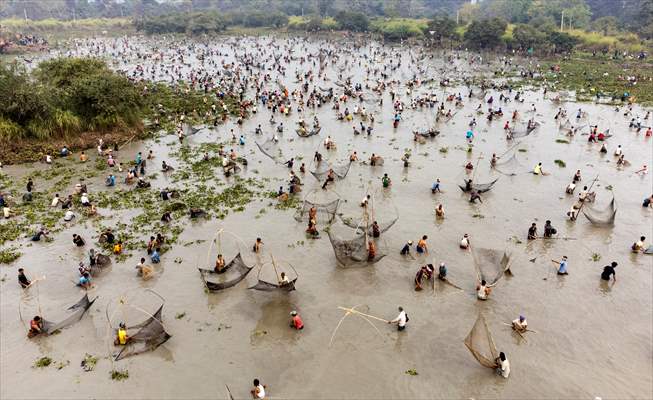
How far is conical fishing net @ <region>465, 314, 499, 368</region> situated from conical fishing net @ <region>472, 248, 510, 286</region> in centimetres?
371

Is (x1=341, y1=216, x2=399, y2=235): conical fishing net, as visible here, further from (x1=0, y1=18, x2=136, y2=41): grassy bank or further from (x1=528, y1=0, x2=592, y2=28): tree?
(x1=0, y1=18, x2=136, y2=41): grassy bank

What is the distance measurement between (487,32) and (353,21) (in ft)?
129

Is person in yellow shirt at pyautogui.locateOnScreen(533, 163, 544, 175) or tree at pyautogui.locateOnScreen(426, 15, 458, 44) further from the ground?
tree at pyautogui.locateOnScreen(426, 15, 458, 44)

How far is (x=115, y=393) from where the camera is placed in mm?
12609

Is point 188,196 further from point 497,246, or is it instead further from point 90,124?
point 497,246

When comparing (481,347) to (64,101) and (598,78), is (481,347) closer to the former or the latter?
(64,101)

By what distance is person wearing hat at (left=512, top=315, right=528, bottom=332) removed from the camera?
1459 centimetres

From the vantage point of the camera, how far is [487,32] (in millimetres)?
80812

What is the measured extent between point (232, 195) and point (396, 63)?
187ft

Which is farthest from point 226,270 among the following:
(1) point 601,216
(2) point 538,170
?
(2) point 538,170

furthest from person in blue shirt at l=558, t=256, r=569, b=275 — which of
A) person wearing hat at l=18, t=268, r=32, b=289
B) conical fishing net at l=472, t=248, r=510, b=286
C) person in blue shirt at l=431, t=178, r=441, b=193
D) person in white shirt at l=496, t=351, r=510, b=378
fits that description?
Result: person wearing hat at l=18, t=268, r=32, b=289

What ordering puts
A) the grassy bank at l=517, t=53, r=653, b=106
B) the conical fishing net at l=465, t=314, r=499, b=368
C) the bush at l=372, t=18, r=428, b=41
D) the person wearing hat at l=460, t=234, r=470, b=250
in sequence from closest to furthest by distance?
the conical fishing net at l=465, t=314, r=499, b=368
the person wearing hat at l=460, t=234, r=470, b=250
the grassy bank at l=517, t=53, r=653, b=106
the bush at l=372, t=18, r=428, b=41

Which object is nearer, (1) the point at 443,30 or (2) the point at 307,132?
(2) the point at 307,132

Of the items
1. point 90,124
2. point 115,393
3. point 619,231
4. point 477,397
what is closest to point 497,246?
point 619,231
